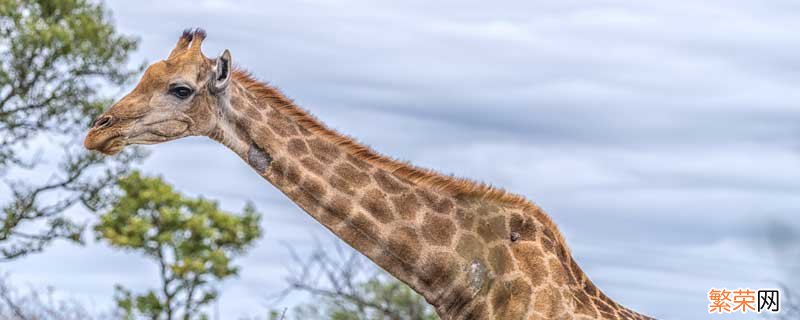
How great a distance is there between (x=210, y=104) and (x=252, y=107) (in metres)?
0.33

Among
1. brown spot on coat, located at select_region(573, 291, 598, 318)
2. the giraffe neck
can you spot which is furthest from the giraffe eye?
brown spot on coat, located at select_region(573, 291, 598, 318)

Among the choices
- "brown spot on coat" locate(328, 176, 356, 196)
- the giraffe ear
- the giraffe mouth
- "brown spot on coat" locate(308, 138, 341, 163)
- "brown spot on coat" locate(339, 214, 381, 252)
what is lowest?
"brown spot on coat" locate(339, 214, 381, 252)

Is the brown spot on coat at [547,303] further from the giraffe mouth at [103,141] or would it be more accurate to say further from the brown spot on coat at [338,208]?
the giraffe mouth at [103,141]

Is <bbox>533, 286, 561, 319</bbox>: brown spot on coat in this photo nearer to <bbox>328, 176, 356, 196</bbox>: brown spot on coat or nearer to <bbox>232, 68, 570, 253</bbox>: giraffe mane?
<bbox>232, 68, 570, 253</bbox>: giraffe mane

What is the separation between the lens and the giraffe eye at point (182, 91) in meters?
9.91

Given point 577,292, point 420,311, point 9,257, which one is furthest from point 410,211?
point 9,257

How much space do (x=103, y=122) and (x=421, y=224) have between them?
2663 millimetres

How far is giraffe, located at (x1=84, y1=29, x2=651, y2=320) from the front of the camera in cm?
956

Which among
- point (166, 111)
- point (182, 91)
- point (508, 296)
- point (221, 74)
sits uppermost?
point (221, 74)

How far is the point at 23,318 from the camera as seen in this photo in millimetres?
16984

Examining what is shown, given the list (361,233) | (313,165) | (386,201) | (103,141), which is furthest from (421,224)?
(103,141)

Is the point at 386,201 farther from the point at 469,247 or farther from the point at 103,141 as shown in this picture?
the point at 103,141

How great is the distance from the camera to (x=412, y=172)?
32.2ft

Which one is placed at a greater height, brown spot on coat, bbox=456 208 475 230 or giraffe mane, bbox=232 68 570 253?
giraffe mane, bbox=232 68 570 253
